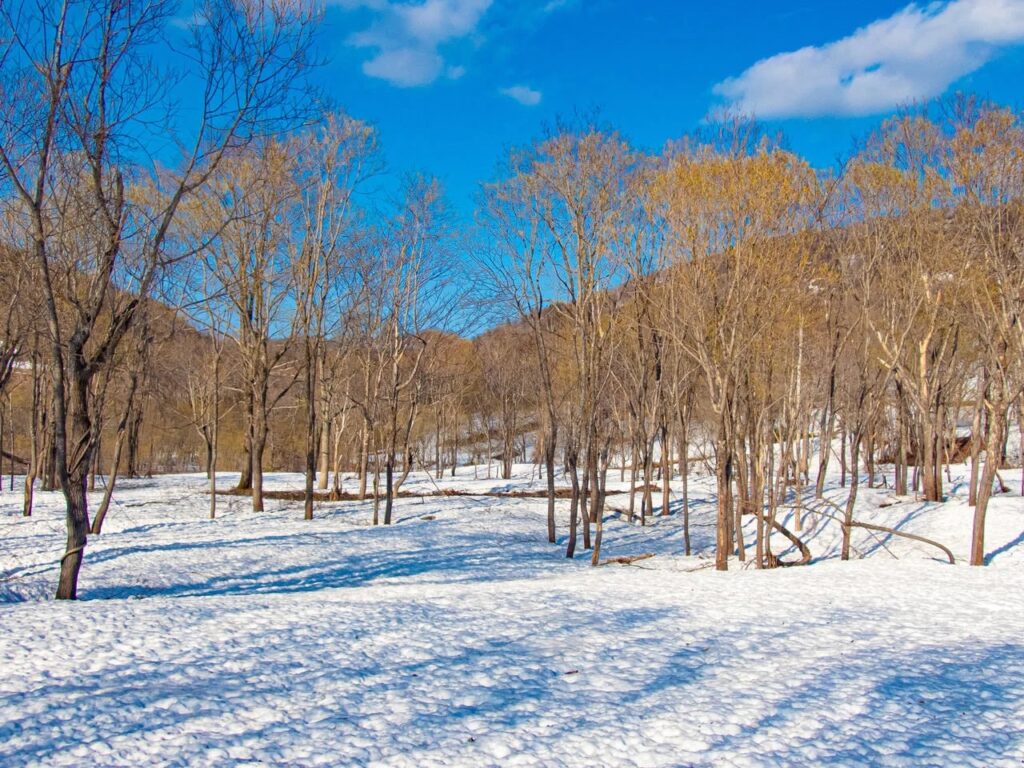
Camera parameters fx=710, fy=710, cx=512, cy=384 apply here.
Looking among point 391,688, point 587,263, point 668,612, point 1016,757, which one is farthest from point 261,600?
point 587,263

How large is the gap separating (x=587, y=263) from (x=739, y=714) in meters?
11.3

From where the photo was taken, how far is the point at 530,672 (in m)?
5.52

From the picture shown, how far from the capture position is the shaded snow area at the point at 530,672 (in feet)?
13.4

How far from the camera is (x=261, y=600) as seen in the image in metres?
8.24

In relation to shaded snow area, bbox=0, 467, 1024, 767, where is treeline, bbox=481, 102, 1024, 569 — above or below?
above

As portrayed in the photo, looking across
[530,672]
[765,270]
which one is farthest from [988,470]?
[530,672]

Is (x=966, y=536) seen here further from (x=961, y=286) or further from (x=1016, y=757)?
(x=1016, y=757)

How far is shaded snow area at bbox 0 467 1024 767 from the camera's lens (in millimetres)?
4094

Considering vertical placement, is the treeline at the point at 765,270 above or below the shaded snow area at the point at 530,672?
above

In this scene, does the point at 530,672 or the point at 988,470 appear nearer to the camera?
the point at 530,672

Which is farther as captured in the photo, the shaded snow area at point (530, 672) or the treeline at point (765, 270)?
the treeline at point (765, 270)

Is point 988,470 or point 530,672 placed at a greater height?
point 988,470

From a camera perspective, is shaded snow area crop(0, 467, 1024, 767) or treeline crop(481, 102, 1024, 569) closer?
shaded snow area crop(0, 467, 1024, 767)

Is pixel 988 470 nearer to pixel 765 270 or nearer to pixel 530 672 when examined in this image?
pixel 765 270
